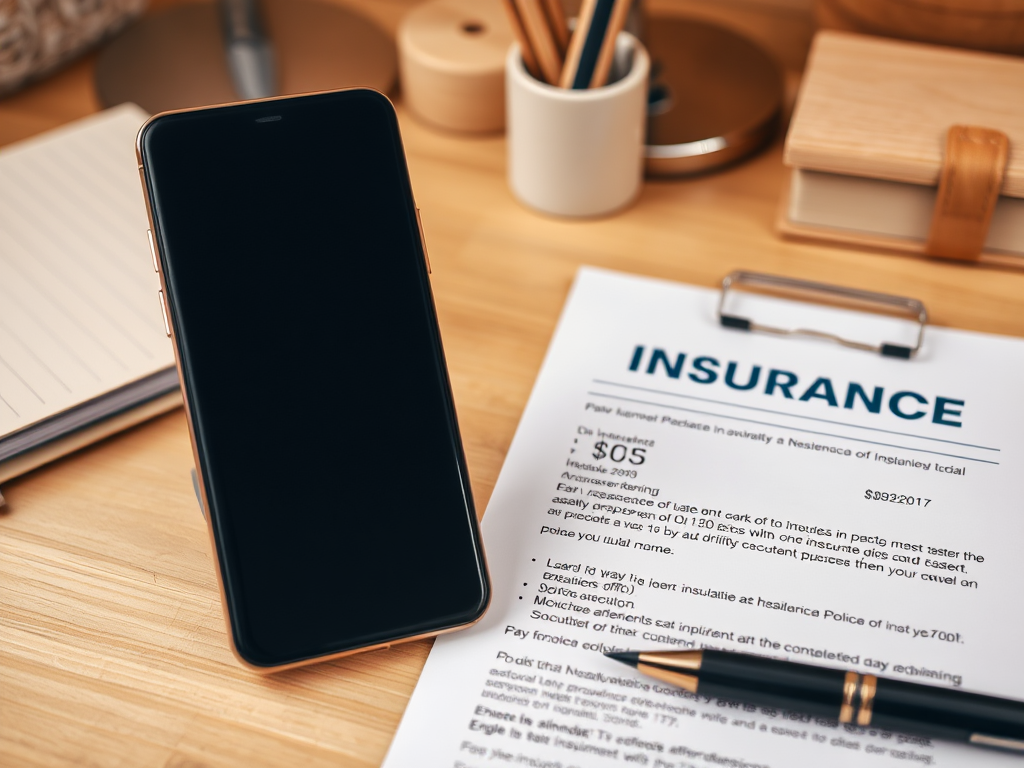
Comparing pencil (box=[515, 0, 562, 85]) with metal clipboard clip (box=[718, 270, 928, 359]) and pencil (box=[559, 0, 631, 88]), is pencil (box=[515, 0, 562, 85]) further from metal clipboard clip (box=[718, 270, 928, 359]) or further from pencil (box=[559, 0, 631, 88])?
metal clipboard clip (box=[718, 270, 928, 359])

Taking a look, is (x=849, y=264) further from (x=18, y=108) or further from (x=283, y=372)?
(x=18, y=108)

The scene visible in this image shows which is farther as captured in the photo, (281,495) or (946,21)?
(946,21)

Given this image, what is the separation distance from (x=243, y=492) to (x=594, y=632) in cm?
16

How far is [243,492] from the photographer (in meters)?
0.40

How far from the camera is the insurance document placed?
0.38m

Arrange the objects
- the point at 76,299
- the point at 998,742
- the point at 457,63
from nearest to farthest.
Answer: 1. the point at 998,742
2. the point at 76,299
3. the point at 457,63

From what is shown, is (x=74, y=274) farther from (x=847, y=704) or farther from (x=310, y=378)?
(x=847, y=704)

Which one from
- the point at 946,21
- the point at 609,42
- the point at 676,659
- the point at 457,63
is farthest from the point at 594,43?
the point at 676,659

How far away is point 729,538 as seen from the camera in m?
0.43

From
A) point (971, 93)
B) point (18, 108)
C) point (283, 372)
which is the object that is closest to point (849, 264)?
point (971, 93)

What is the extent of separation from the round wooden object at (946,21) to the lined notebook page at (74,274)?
0.49 metres

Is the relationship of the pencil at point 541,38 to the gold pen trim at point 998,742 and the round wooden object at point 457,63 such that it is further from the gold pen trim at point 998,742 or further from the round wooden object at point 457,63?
the gold pen trim at point 998,742

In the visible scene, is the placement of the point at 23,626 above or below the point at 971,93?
below

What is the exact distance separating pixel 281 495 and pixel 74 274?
23cm
